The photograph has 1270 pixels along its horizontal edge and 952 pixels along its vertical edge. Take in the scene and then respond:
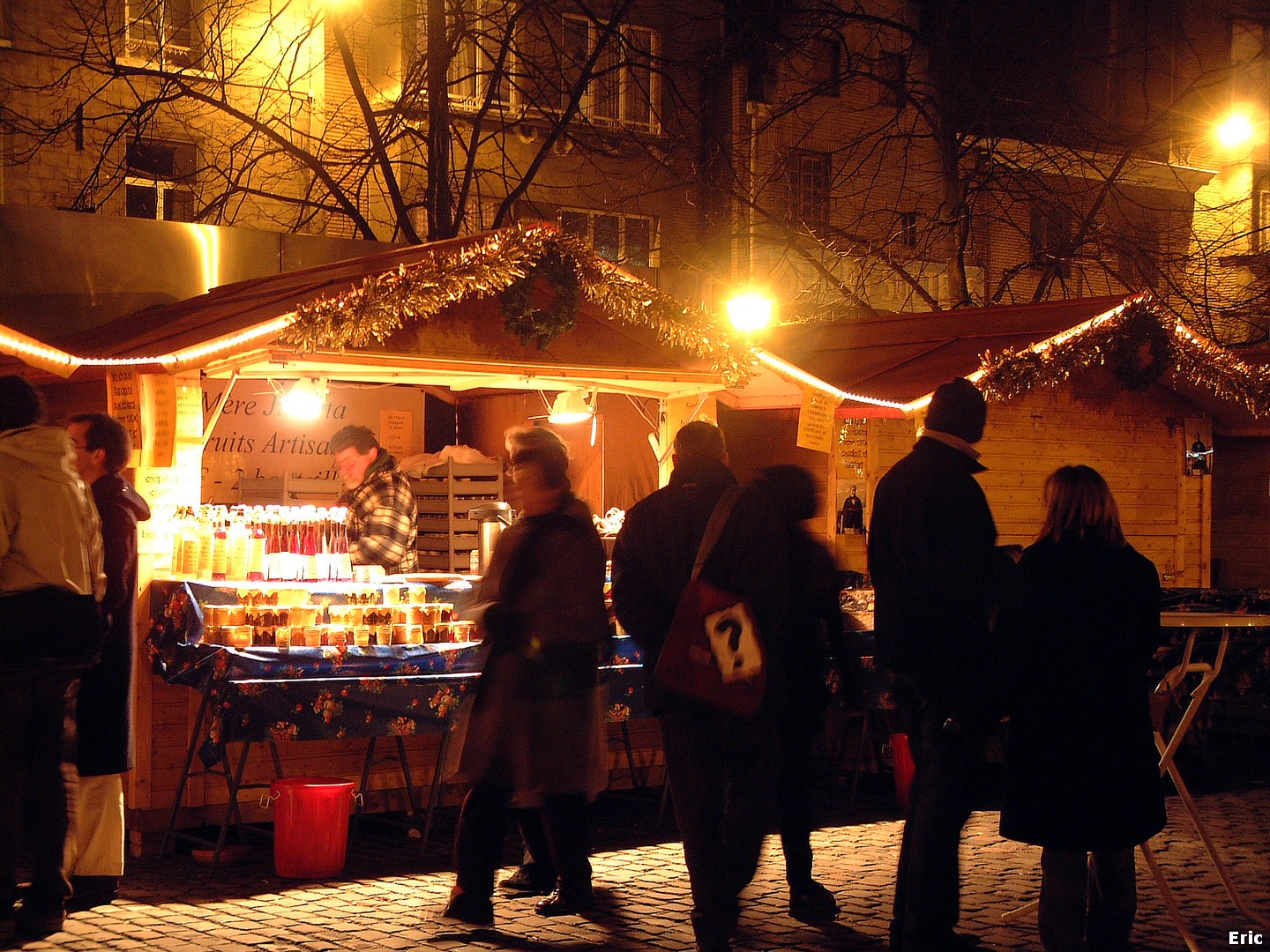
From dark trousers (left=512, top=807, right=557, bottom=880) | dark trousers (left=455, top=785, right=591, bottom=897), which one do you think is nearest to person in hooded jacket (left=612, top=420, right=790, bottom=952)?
dark trousers (left=455, top=785, right=591, bottom=897)

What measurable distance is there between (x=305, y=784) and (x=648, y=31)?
17.7 metres

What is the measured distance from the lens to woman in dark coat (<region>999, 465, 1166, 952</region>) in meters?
5.05

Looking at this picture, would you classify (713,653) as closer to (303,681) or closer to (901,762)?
(303,681)

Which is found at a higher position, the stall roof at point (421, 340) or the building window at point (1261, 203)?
the building window at point (1261, 203)

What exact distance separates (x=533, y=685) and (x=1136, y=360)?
6.55 meters

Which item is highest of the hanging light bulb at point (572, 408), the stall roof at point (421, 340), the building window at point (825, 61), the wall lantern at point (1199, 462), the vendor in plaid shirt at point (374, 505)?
the building window at point (825, 61)

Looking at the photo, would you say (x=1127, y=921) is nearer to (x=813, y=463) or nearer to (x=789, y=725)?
(x=789, y=725)

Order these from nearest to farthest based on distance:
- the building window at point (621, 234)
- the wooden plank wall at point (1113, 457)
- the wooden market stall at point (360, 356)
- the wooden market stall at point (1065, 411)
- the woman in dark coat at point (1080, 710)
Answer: the woman in dark coat at point (1080, 710) → the wooden market stall at point (360, 356) → the wooden market stall at point (1065, 411) → the wooden plank wall at point (1113, 457) → the building window at point (621, 234)

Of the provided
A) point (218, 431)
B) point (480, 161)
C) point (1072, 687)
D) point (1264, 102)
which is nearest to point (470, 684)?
point (1072, 687)

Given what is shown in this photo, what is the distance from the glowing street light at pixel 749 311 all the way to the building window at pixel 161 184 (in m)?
9.48

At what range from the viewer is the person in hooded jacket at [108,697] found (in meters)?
6.52

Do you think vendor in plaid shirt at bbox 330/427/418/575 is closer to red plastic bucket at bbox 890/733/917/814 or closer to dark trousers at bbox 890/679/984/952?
red plastic bucket at bbox 890/733/917/814

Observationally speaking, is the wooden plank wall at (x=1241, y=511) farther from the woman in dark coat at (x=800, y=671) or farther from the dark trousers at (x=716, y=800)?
the dark trousers at (x=716, y=800)

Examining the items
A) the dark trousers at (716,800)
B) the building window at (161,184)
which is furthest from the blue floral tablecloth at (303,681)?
the building window at (161,184)
